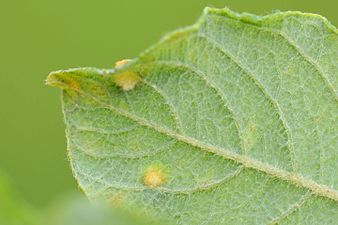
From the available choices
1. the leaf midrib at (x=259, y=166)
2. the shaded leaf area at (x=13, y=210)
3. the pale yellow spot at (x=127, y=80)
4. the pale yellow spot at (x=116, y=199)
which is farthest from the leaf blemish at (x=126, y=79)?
the shaded leaf area at (x=13, y=210)

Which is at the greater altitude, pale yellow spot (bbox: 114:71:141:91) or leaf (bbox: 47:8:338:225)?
pale yellow spot (bbox: 114:71:141:91)

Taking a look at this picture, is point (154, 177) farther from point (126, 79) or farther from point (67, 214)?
point (67, 214)

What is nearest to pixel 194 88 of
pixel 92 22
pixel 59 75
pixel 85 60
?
pixel 59 75

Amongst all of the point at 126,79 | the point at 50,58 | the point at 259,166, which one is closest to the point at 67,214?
the point at 126,79

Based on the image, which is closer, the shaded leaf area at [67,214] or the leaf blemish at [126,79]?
the shaded leaf area at [67,214]

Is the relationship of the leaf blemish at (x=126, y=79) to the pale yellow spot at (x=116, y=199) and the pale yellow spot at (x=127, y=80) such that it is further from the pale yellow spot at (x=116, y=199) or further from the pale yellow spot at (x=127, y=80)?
the pale yellow spot at (x=116, y=199)

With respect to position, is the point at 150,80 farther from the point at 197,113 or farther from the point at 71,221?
the point at 71,221

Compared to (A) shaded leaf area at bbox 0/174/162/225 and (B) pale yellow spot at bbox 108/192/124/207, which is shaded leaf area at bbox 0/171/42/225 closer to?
(A) shaded leaf area at bbox 0/174/162/225

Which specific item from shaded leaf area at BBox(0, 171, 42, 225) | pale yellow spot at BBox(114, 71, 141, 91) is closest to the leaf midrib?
pale yellow spot at BBox(114, 71, 141, 91)
